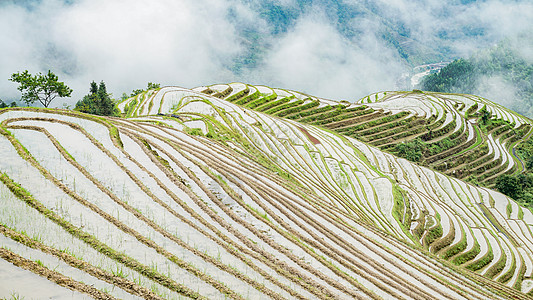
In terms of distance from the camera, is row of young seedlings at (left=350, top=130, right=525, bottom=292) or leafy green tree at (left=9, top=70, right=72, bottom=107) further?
leafy green tree at (left=9, top=70, right=72, bottom=107)

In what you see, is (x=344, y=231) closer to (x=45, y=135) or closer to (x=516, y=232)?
(x=45, y=135)

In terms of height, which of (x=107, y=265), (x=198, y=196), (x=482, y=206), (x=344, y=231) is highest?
(x=482, y=206)

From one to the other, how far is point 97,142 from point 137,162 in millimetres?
2180

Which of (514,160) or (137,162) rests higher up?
(514,160)

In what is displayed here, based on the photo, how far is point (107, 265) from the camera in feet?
29.3

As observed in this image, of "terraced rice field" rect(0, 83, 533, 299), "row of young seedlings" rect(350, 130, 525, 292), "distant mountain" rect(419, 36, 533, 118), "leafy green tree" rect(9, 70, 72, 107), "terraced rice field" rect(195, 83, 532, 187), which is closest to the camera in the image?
"terraced rice field" rect(0, 83, 533, 299)

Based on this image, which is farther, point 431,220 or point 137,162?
point 431,220

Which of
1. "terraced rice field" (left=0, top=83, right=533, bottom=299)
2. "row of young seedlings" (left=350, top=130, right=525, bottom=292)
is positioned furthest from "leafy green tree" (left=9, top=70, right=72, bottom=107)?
"row of young seedlings" (left=350, top=130, right=525, bottom=292)

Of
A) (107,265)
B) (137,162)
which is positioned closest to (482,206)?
(137,162)

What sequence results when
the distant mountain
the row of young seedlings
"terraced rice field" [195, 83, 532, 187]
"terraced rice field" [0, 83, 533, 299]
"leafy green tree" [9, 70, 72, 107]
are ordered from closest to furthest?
"terraced rice field" [0, 83, 533, 299]
the row of young seedlings
"leafy green tree" [9, 70, 72, 107]
"terraced rice field" [195, 83, 532, 187]
the distant mountain

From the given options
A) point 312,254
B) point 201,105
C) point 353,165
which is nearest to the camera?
point 312,254

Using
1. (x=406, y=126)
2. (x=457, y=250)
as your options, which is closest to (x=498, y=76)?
(x=406, y=126)

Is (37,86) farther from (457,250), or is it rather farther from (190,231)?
(457,250)

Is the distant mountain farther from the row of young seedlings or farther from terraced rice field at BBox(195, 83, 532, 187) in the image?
the row of young seedlings
